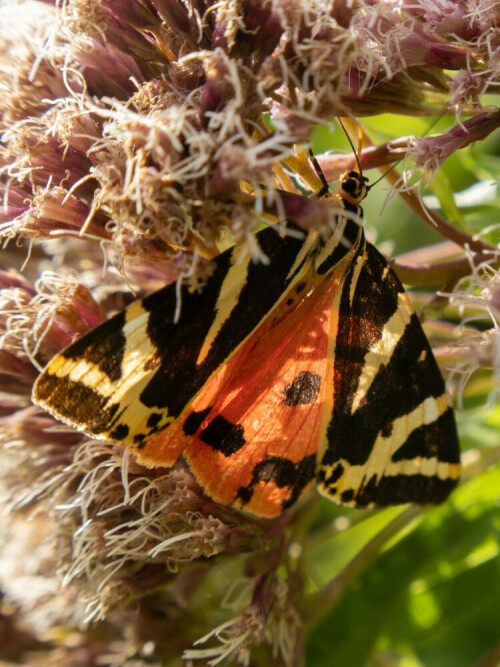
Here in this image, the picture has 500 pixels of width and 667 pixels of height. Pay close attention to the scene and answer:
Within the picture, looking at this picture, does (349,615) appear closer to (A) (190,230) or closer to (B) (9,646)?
(B) (9,646)

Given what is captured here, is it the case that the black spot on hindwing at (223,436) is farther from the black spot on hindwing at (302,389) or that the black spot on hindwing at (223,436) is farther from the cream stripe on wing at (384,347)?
the cream stripe on wing at (384,347)

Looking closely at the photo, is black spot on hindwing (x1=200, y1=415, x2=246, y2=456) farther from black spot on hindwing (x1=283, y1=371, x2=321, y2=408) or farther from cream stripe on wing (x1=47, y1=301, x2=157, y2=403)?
cream stripe on wing (x1=47, y1=301, x2=157, y2=403)

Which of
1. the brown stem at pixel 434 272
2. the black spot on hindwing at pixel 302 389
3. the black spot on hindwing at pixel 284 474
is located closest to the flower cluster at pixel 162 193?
the brown stem at pixel 434 272

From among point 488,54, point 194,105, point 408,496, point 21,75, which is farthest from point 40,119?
point 408,496

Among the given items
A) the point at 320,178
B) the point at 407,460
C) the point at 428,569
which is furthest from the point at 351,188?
the point at 428,569

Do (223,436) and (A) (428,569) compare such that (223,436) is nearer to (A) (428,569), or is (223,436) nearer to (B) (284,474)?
(B) (284,474)

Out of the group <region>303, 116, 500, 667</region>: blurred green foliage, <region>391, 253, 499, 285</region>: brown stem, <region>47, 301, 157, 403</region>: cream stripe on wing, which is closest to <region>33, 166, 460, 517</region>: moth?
<region>47, 301, 157, 403</region>: cream stripe on wing
